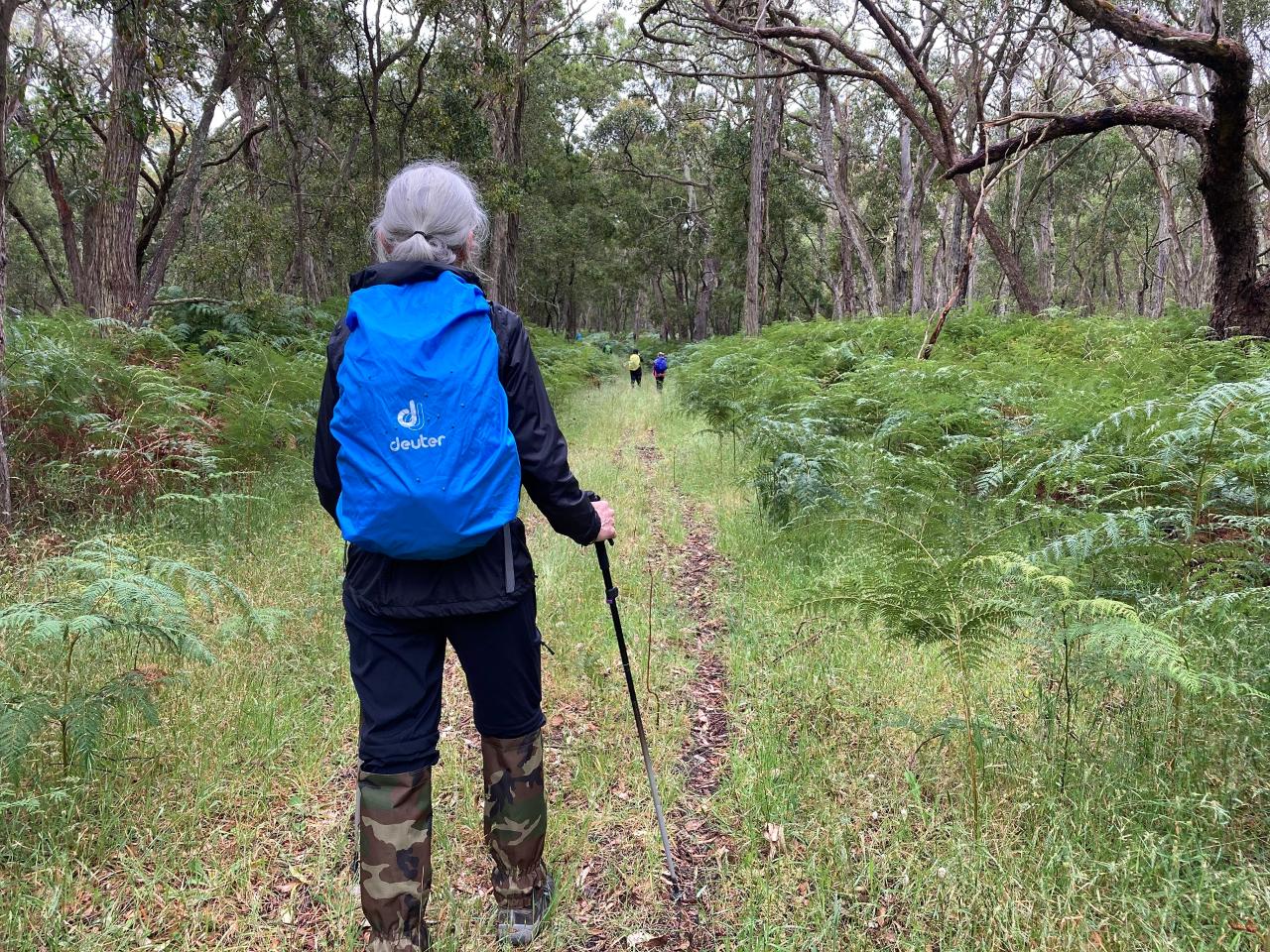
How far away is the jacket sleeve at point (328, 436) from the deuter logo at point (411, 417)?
0.26 meters

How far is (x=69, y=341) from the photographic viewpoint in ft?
20.6

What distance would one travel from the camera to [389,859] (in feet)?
6.20

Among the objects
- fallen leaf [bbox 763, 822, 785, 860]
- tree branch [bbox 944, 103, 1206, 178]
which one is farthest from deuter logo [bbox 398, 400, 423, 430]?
tree branch [bbox 944, 103, 1206, 178]

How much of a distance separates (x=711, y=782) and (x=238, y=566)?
3.40 metres

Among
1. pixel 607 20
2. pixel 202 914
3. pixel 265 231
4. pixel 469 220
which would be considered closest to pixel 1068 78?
pixel 607 20

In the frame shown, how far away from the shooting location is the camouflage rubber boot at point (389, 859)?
1.89 m

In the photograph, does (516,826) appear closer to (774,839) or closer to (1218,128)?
(774,839)

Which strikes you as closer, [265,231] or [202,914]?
[202,914]

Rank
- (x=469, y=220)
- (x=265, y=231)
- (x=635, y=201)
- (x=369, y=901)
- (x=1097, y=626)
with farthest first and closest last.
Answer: (x=635, y=201) → (x=265, y=231) → (x=1097, y=626) → (x=469, y=220) → (x=369, y=901)

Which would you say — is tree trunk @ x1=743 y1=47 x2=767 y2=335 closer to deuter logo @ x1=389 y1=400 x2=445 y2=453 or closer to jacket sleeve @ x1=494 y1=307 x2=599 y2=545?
jacket sleeve @ x1=494 y1=307 x2=599 y2=545

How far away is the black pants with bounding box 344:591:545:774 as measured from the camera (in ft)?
6.21

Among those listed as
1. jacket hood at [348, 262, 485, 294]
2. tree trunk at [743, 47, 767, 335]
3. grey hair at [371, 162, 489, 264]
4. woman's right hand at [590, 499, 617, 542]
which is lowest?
woman's right hand at [590, 499, 617, 542]

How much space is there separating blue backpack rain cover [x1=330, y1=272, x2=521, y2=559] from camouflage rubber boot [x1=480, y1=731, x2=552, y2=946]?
2.30 ft

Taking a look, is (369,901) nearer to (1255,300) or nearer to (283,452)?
(283,452)
